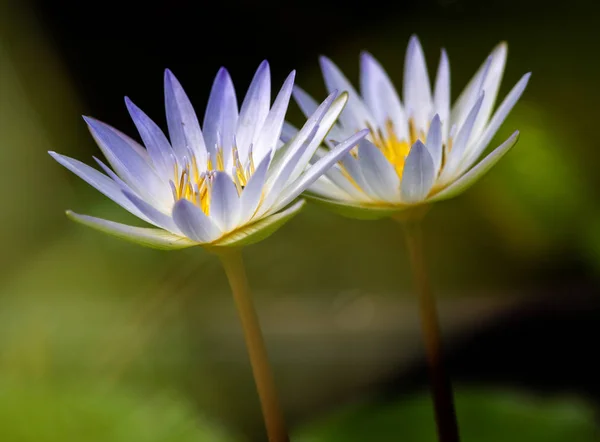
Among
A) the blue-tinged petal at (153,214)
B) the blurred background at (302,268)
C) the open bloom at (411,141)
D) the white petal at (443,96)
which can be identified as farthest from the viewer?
the blurred background at (302,268)

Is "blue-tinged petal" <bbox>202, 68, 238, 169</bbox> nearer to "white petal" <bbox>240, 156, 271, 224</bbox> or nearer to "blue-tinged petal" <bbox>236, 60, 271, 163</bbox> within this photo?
"blue-tinged petal" <bbox>236, 60, 271, 163</bbox>

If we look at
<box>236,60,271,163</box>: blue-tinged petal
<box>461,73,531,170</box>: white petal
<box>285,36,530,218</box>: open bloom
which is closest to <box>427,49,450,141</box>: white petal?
<box>285,36,530,218</box>: open bloom

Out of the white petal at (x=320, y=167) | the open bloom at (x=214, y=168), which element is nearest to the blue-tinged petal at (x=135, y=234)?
the open bloom at (x=214, y=168)

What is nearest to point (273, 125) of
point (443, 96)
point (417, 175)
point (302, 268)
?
point (417, 175)

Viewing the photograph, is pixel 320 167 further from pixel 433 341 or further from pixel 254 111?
pixel 433 341

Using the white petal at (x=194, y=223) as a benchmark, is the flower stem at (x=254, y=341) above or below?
below

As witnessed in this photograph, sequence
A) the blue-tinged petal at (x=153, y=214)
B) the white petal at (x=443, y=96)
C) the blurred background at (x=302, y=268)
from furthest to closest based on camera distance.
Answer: the blurred background at (x=302, y=268) < the white petal at (x=443, y=96) < the blue-tinged petal at (x=153, y=214)

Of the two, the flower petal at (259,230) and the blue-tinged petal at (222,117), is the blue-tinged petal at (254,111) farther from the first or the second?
the flower petal at (259,230)
